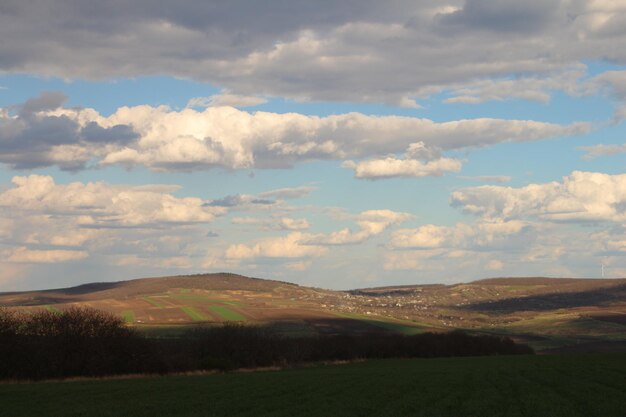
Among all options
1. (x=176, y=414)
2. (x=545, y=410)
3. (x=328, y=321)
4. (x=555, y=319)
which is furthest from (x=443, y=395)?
(x=555, y=319)

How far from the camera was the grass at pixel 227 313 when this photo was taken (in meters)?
156

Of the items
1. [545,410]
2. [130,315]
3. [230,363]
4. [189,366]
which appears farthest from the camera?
[130,315]

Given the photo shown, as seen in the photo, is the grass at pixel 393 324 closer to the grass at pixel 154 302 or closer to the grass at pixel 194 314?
the grass at pixel 194 314

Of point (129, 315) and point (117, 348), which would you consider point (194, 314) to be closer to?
point (129, 315)

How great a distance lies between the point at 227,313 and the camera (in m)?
167

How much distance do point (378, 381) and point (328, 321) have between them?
3919 inches

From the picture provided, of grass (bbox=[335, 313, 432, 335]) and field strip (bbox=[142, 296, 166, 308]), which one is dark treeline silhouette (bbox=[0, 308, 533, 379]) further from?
field strip (bbox=[142, 296, 166, 308])

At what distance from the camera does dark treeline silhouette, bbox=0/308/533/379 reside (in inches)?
2965

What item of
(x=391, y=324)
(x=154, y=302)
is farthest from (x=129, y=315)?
(x=391, y=324)

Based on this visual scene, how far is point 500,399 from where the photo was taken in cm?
4278

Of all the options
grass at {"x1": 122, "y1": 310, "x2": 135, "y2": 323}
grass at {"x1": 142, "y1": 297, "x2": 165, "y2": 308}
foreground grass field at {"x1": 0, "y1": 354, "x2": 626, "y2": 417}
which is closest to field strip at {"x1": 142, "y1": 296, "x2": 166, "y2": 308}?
grass at {"x1": 142, "y1": 297, "x2": 165, "y2": 308}

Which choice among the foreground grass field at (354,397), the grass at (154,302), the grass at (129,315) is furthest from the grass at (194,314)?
the foreground grass field at (354,397)

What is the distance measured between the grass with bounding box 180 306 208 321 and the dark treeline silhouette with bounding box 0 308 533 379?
42.3 metres

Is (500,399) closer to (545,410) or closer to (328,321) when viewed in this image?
(545,410)
